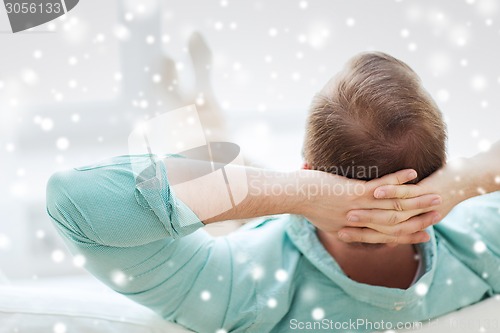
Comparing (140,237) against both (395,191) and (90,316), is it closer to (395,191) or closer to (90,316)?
(90,316)

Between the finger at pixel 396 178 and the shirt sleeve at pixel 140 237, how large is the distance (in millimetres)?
285

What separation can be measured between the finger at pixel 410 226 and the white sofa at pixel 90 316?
0.55ft

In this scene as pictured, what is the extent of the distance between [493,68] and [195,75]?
120cm

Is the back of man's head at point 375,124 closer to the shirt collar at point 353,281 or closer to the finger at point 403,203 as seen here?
the finger at point 403,203

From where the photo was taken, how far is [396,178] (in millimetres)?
956

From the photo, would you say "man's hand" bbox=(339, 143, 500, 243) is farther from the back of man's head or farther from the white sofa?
the white sofa

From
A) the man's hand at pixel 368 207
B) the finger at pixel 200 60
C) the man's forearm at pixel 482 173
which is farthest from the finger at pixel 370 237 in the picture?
the finger at pixel 200 60

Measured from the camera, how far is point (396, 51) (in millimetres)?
2314

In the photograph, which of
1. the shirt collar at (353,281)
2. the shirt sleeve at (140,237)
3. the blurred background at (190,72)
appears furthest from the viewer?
the blurred background at (190,72)

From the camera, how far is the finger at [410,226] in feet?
3.25

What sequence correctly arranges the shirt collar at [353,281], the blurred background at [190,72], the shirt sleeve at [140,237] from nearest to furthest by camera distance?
the shirt sleeve at [140,237] → the shirt collar at [353,281] → the blurred background at [190,72]

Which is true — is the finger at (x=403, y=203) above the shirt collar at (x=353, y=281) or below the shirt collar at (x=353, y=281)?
above

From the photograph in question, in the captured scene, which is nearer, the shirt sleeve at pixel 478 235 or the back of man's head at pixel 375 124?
the back of man's head at pixel 375 124

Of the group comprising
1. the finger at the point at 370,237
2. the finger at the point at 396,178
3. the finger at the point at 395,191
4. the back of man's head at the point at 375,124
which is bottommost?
the finger at the point at 370,237
